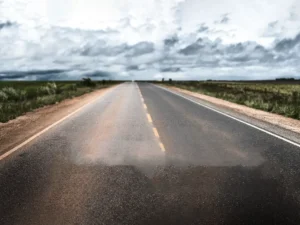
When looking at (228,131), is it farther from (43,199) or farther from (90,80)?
(90,80)

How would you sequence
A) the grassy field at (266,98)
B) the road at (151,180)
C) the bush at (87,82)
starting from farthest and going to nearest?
the bush at (87,82)
the grassy field at (266,98)
the road at (151,180)

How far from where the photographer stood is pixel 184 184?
17.8 feet

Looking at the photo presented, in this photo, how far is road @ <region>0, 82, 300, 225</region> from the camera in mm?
4273

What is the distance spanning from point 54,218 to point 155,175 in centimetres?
216

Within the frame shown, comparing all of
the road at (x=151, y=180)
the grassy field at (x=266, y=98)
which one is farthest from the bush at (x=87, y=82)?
the road at (x=151, y=180)

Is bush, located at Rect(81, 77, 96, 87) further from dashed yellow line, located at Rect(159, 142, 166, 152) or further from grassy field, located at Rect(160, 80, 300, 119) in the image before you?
dashed yellow line, located at Rect(159, 142, 166, 152)

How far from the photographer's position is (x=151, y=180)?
5621mm

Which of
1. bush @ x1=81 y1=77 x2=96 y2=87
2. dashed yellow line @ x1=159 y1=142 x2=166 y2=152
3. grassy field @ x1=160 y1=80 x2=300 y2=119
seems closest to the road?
dashed yellow line @ x1=159 y1=142 x2=166 y2=152

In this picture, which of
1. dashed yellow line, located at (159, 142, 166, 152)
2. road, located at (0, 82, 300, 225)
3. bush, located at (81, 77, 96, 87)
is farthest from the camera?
bush, located at (81, 77, 96, 87)

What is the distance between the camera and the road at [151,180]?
14.0 feet

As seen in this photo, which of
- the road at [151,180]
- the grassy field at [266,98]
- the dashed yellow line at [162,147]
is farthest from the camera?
the grassy field at [266,98]

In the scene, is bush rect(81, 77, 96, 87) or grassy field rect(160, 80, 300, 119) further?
bush rect(81, 77, 96, 87)

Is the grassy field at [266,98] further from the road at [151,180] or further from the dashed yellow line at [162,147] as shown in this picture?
the dashed yellow line at [162,147]

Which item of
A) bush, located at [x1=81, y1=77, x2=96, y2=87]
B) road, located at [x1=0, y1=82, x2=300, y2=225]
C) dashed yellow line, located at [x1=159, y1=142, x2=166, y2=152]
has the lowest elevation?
bush, located at [x1=81, y1=77, x2=96, y2=87]
